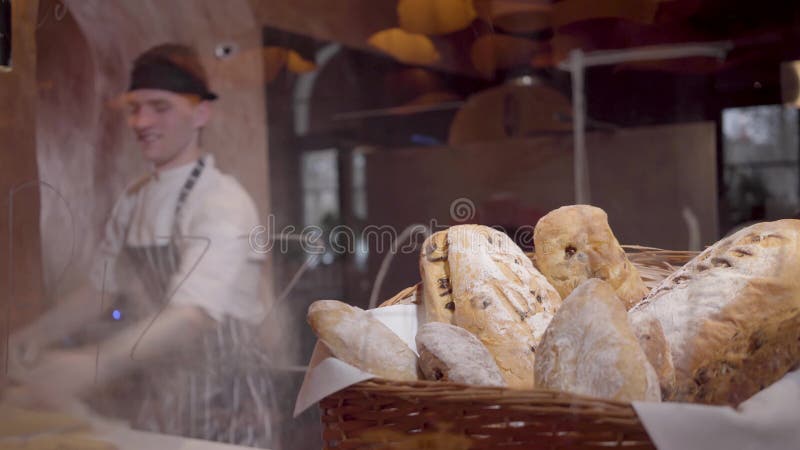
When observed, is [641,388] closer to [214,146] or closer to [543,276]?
[543,276]

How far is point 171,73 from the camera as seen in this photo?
4.74 ft

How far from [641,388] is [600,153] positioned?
40 cm

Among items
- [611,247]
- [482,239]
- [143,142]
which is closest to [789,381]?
[611,247]

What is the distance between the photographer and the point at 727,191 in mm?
938

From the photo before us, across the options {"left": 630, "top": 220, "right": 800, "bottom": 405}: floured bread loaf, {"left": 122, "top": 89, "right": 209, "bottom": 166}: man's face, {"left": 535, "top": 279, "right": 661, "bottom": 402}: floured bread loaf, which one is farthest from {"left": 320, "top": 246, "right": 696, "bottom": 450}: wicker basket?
{"left": 122, "top": 89, "right": 209, "bottom": 166}: man's face

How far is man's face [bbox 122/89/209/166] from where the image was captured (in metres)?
1.40

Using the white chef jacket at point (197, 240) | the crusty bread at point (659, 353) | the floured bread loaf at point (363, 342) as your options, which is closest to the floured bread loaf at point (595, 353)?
the crusty bread at point (659, 353)

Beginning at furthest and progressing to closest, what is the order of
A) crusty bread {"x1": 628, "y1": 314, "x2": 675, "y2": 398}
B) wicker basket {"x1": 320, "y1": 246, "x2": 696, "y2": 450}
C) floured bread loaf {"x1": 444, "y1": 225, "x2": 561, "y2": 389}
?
1. floured bread loaf {"x1": 444, "y1": 225, "x2": 561, "y2": 389}
2. crusty bread {"x1": 628, "y1": 314, "x2": 675, "y2": 398}
3. wicker basket {"x1": 320, "y1": 246, "x2": 696, "y2": 450}

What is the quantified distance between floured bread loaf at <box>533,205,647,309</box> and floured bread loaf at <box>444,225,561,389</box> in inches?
1.0

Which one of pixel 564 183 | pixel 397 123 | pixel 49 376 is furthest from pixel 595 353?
pixel 49 376

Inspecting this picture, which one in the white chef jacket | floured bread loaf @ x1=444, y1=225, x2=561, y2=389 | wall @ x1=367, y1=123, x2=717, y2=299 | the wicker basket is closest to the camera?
the wicker basket

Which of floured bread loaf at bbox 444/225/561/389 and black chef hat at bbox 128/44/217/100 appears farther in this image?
black chef hat at bbox 128/44/217/100

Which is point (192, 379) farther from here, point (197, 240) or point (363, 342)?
point (363, 342)

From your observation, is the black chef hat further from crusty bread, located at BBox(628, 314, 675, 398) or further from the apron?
crusty bread, located at BBox(628, 314, 675, 398)
